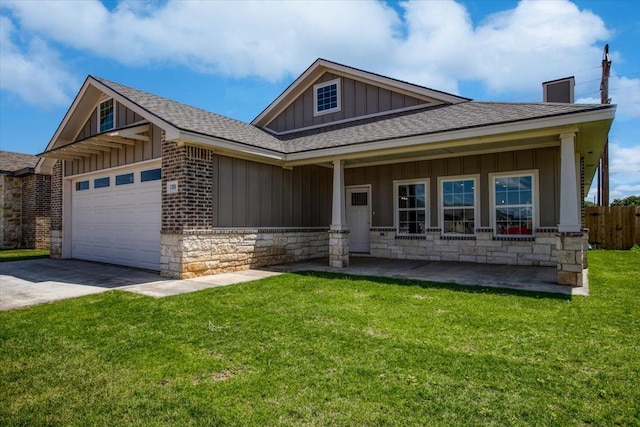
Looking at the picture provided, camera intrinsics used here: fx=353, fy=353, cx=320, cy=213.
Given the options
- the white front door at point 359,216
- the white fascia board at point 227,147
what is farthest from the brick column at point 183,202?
the white front door at point 359,216

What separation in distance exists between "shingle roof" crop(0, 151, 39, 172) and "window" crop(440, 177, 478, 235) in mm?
17975

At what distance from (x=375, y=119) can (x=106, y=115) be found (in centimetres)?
858

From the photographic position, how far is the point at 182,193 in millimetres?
8000

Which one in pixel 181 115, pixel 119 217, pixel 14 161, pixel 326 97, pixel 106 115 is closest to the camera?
pixel 181 115

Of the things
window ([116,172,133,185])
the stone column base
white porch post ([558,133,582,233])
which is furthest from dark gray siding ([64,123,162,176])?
white porch post ([558,133,582,233])

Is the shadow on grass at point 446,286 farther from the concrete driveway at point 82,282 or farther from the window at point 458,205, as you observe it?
the window at point 458,205

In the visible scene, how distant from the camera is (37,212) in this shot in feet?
55.5

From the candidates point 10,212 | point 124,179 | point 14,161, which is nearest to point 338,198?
point 124,179

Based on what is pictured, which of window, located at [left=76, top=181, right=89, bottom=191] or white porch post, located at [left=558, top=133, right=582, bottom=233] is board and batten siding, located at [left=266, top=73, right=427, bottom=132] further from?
window, located at [left=76, top=181, right=89, bottom=191]

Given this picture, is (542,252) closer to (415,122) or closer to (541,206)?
(541,206)

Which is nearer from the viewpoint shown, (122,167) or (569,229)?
(569,229)

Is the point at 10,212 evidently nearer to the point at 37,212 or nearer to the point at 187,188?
the point at 37,212

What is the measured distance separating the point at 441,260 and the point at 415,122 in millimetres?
4249

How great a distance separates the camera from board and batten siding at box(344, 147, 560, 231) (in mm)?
9422
